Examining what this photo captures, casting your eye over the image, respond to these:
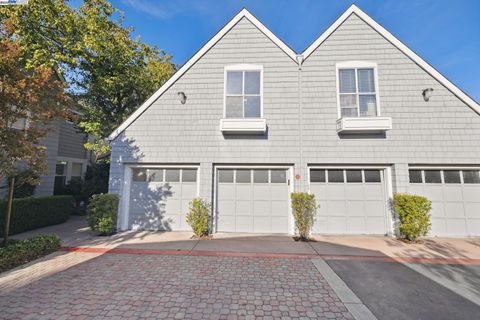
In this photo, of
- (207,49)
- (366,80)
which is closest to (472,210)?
(366,80)

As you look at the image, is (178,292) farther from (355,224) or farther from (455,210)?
(455,210)

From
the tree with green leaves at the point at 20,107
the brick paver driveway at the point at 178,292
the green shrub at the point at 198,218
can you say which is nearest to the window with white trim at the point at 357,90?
the brick paver driveway at the point at 178,292

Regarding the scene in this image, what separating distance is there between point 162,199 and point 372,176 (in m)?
7.98

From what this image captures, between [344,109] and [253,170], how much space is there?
13.6 ft

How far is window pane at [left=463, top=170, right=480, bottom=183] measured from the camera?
7.71 m

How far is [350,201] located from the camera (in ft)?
25.6

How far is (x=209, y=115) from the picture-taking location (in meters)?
8.26

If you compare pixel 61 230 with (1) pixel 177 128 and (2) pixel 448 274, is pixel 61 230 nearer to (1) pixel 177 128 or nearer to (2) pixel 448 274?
(1) pixel 177 128

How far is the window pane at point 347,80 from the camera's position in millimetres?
8078

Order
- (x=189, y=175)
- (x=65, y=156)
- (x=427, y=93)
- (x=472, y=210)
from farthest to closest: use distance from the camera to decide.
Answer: (x=65, y=156) → (x=189, y=175) → (x=427, y=93) → (x=472, y=210)

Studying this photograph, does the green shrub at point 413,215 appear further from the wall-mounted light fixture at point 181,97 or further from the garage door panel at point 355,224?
the wall-mounted light fixture at point 181,97

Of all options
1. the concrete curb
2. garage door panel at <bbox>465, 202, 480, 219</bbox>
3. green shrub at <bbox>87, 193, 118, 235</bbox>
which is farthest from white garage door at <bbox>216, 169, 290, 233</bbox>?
garage door panel at <bbox>465, 202, 480, 219</bbox>

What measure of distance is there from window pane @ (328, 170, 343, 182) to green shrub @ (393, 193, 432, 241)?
196 cm

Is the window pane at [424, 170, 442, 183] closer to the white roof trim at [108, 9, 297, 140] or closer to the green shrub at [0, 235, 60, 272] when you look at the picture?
the white roof trim at [108, 9, 297, 140]
